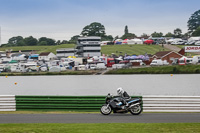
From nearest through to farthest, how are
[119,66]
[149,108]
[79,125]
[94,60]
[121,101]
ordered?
1. [79,125]
2. [121,101]
3. [149,108]
4. [119,66]
5. [94,60]

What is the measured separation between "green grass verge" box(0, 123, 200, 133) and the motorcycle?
3.32 m

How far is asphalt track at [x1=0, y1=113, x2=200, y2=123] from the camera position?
1731 cm

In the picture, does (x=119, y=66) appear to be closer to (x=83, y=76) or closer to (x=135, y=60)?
(x=135, y=60)

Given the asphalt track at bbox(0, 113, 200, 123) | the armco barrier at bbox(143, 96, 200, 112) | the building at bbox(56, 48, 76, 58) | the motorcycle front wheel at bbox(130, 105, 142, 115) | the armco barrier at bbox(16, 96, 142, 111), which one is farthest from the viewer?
the building at bbox(56, 48, 76, 58)

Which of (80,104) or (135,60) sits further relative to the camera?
(135,60)

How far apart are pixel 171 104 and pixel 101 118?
4814 mm

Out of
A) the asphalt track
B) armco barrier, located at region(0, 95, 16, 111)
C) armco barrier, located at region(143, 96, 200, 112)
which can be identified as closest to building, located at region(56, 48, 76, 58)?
armco barrier, located at region(0, 95, 16, 111)

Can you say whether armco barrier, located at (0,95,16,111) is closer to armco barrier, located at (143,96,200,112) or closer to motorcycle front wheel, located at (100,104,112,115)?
motorcycle front wheel, located at (100,104,112,115)

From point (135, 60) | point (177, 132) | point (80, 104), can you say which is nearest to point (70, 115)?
point (80, 104)

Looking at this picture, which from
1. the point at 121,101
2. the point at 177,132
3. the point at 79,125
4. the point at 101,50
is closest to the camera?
the point at 177,132

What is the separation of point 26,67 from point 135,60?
33.9 m

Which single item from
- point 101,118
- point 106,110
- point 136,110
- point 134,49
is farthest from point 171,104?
point 134,49

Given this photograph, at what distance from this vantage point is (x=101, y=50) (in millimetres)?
155625

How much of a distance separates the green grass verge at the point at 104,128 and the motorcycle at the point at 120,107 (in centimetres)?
332
